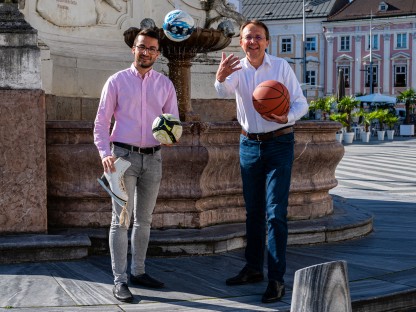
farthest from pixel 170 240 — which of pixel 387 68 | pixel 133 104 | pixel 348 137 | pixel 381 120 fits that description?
pixel 387 68

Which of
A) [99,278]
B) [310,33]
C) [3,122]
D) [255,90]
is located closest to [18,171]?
[3,122]

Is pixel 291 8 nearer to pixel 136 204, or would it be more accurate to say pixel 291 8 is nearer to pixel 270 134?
pixel 270 134

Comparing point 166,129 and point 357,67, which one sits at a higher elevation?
point 357,67

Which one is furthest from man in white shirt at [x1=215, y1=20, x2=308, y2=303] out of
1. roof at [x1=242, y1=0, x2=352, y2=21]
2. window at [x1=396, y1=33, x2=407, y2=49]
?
roof at [x1=242, y1=0, x2=352, y2=21]

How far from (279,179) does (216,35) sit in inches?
115

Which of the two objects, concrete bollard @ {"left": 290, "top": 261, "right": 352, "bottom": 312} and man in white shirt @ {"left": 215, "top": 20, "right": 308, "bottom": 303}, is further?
man in white shirt @ {"left": 215, "top": 20, "right": 308, "bottom": 303}

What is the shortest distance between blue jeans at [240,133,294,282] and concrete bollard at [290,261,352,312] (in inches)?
63.4

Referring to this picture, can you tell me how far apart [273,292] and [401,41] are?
2887 inches

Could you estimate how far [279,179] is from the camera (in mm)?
5086

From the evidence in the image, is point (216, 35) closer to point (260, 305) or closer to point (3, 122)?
point (3, 122)

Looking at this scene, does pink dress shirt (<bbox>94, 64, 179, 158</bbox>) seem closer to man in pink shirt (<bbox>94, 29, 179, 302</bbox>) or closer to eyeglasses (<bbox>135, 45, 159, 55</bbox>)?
man in pink shirt (<bbox>94, 29, 179, 302</bbox>)

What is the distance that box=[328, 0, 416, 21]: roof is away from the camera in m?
74.8

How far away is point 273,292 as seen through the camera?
4.94 metres

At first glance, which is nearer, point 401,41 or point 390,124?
point 390,124
